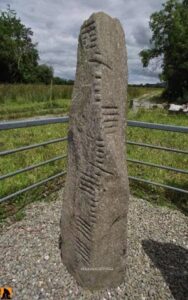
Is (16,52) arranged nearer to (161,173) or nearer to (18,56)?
(18,56)

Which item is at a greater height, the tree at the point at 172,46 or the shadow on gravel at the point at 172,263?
the tree at the point at 172,46

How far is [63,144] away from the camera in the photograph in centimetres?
806

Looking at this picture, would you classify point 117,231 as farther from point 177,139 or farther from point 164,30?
point 164,30

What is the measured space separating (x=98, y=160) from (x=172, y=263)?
1.48 metres

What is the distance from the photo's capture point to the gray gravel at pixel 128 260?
293 cm

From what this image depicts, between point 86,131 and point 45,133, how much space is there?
22.5 ft

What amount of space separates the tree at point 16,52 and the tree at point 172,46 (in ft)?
60.8

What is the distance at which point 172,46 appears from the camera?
3050 centimetres

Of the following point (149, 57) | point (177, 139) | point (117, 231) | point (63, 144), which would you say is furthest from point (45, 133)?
point (149, 57)

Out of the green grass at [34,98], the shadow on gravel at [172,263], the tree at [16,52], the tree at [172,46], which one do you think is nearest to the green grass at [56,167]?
the shadow on gravel at [172,263]

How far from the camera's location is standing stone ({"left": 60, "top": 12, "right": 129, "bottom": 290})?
8.32 feet

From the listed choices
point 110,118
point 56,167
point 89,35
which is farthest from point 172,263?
point 56,167

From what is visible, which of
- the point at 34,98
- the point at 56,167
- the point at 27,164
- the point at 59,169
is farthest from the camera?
the point at 34,98

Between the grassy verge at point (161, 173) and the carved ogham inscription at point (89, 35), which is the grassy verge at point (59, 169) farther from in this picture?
the carved ogham inscription at point (89, 35)
